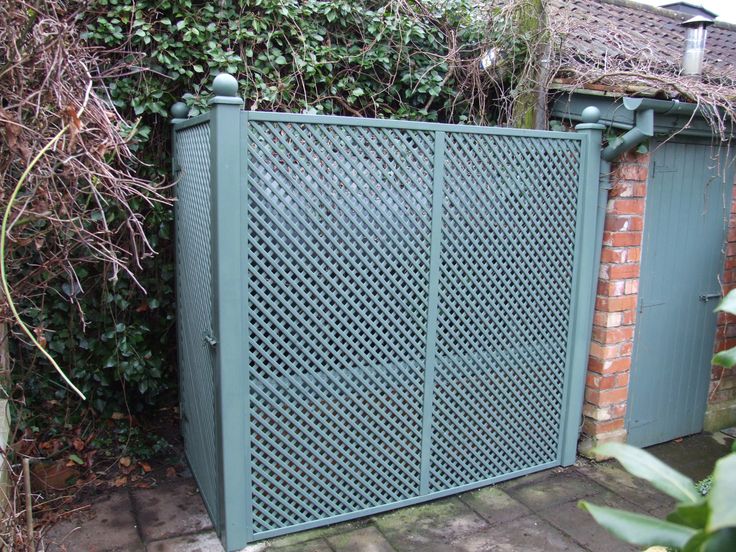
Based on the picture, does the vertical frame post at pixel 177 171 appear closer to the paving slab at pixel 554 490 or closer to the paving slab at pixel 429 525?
the paving slab at pixel 429 525

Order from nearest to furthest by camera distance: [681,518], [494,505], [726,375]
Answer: [681,518]
[494,505]
[726,375]

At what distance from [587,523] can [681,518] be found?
271cm

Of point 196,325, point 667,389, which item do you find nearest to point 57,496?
point 196,325

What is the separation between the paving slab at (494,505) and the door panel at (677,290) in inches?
48.1

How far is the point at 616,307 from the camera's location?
13.1ft

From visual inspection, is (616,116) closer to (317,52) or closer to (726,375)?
(317,52)

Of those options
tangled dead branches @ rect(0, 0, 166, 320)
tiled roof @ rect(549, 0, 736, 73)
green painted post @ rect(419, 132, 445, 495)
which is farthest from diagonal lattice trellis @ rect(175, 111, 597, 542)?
tiled roof @ rect(549, 0, 736, 73)

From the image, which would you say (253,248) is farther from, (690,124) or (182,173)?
(690,124)

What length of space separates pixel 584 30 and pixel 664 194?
1443 millimetres

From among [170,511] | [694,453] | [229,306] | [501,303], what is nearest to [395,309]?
[501,303]

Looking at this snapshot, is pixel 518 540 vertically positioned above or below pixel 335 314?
below

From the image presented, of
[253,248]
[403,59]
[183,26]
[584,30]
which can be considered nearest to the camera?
[253,248]

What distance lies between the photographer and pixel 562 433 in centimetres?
402

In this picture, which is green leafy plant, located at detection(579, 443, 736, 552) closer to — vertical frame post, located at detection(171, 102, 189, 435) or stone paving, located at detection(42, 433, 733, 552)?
stone paving, located at detection(42, 433, 733, 552)
